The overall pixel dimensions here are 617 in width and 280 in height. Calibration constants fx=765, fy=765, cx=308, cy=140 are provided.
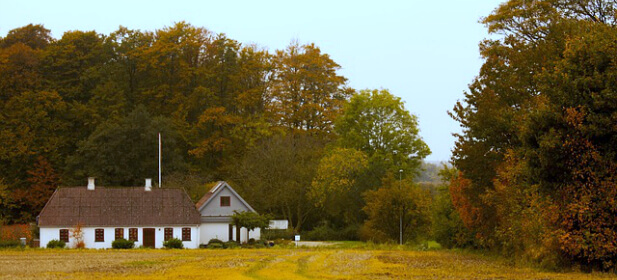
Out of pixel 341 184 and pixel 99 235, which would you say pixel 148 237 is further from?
pixel 341 184

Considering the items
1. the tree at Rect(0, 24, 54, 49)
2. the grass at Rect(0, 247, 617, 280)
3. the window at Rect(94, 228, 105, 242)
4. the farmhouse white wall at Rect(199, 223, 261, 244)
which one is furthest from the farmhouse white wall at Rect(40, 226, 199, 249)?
the tree at Rect(0, 24, 54, 49)

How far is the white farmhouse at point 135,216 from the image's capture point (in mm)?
51406

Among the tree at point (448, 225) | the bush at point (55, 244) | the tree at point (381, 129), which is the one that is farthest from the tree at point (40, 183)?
the tree at point (448, 225)

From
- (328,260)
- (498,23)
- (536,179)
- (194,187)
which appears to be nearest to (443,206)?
(498,23)

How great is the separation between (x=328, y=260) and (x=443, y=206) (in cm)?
1584

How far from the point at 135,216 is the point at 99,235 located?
107 inches

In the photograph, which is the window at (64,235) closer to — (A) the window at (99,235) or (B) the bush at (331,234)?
(A) the window at (99,235)

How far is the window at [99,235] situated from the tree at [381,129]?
23.6m

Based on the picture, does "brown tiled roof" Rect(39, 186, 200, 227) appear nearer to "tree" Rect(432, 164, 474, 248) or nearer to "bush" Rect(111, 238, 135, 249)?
"bush" Rect(111, 238, 135, 249)

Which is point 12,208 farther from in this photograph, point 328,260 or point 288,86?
point 328,260

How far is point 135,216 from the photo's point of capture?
52.9 meters

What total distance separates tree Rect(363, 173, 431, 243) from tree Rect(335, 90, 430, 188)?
45.1ft

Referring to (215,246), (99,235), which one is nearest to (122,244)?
(99,235)

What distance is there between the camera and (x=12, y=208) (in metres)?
63.8
